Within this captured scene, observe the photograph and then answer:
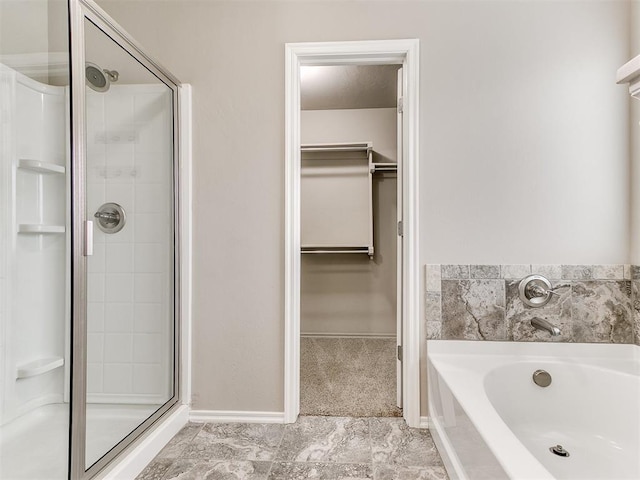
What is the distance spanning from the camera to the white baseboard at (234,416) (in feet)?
5.93

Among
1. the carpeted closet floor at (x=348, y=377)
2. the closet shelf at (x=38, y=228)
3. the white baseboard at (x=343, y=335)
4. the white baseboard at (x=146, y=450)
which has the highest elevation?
the closet shelf at (x=38, y=228)

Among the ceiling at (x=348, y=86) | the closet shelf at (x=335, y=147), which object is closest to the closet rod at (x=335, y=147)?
the closet shelf at (x=335, y=147)

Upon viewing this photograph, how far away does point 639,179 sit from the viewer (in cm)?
167

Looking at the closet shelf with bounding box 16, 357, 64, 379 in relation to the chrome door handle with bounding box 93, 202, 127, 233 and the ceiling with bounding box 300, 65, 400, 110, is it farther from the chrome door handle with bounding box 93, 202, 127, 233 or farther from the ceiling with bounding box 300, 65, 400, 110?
the ceiling with bounding box 300, 65, 400, 110

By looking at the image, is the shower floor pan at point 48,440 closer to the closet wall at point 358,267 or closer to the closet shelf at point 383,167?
the closet wall at point 358,267


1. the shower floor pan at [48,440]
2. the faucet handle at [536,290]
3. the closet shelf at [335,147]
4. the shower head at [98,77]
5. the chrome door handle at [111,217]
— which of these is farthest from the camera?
the closet shelf at [335,147]

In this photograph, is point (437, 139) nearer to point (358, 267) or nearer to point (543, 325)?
point (543, 325)

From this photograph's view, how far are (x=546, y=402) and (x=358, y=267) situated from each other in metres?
2.02

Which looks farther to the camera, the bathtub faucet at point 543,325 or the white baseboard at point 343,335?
the white baseboard at point 343,335

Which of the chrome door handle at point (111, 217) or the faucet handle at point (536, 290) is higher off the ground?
the chrome door handle at point (111, 217)

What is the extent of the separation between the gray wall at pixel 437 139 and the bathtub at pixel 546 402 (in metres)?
0.47

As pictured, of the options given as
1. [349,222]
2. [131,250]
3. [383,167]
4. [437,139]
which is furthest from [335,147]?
[131,250]

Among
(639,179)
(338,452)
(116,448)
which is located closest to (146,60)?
(116,448)

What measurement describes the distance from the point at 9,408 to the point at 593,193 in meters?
2.82
